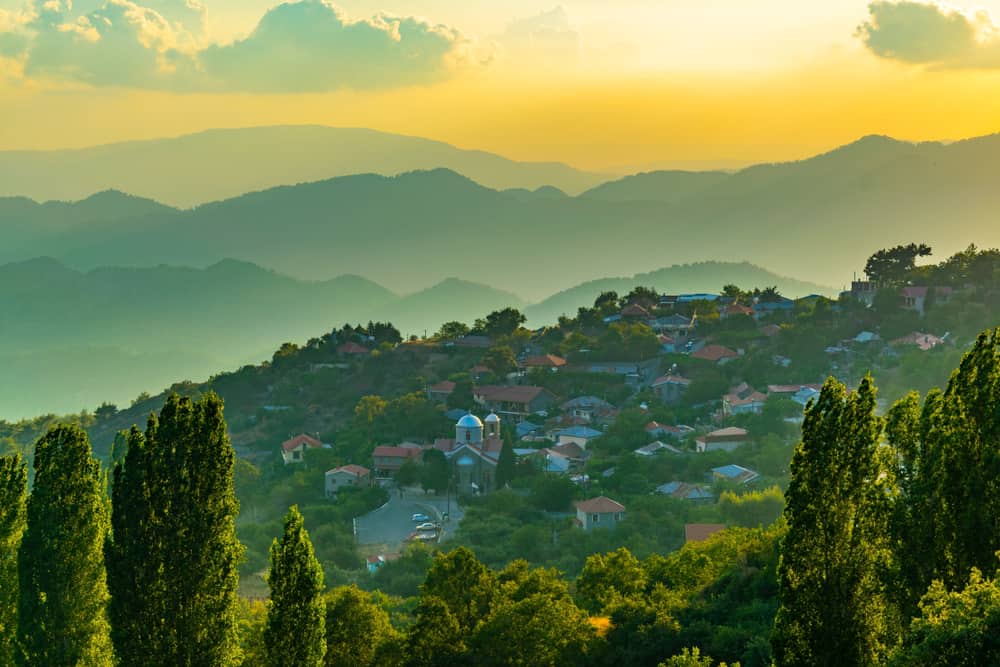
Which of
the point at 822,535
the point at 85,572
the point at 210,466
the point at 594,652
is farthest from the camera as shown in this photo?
the point at 594,652

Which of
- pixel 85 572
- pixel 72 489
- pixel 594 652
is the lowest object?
pixel 594 652

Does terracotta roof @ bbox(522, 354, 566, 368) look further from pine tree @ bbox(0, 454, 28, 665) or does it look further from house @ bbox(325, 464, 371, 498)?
pine tree @ bbox(0, 454, 28, 665)

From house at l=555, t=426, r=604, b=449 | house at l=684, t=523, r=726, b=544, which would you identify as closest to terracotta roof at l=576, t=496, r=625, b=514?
house at l=684, t=523, r=726, b=544

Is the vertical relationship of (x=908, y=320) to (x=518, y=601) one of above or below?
above

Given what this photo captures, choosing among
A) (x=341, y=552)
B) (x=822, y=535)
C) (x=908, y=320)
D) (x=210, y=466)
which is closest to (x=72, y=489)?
(x=210, y=466)

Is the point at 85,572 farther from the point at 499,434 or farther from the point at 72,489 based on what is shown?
the point at 499,434

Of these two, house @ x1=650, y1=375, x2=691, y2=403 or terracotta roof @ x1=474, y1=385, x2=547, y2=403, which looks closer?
house @ x1=650, y1=375, x2=691, y2=403

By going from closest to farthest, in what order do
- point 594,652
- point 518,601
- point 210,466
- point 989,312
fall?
1. point 210,466
2. point 594,652
3. point 518,601
4. point 989,312

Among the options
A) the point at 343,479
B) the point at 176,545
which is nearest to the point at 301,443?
the point at 343,479
